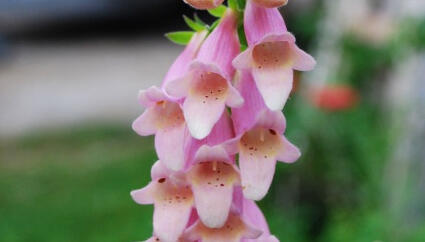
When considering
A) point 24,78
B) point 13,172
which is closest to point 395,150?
point 13,172

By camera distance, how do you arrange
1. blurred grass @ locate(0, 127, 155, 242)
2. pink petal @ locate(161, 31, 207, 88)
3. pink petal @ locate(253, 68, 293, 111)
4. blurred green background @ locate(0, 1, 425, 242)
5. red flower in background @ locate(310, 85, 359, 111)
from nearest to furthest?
pink petal @ locate(253, 68, 293, 111)
pink petal @ locate(161, 31, 207, 88)
blurred green background @ locate(0, 1, 425, 242)
red flower in background @ locate(310, 85, 359, 111)
blurred grass @ locate(0, 127, 155, 242)

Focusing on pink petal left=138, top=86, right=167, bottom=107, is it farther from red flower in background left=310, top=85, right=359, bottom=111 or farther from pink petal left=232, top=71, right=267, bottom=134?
red flower in background left=310, top=85, right=359, bottom=111

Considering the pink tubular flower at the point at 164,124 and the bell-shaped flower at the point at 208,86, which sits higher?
the bell-shaped flower at the point at 208,86

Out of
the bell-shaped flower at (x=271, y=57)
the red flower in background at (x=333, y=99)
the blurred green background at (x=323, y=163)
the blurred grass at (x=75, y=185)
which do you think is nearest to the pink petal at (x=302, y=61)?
the bell-shaped flower at (x=271, y=57)

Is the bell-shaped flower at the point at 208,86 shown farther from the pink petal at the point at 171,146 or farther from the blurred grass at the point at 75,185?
the blurred grass at the point at 75,185

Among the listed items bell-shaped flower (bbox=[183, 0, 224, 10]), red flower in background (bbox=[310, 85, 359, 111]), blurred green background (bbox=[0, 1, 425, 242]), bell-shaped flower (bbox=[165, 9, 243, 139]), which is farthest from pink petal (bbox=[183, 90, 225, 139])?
red flower in background (bbox=[310, 85, 359, 111])

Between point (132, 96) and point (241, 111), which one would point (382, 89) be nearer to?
point (132, 96)
